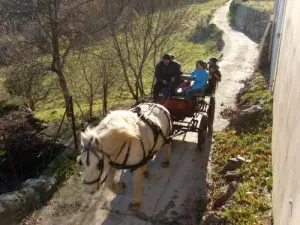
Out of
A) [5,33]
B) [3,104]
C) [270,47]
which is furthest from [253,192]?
[3,104]

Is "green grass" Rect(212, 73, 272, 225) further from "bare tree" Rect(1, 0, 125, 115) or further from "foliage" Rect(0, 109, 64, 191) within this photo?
"bare tree" Rect(1, 0, 125, 115)

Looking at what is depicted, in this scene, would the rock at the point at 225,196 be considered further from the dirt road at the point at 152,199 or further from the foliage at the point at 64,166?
the foliage at the point at 64,166

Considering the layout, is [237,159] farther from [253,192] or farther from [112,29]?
[112,29]

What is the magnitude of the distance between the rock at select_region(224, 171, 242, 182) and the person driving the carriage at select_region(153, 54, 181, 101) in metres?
2.65

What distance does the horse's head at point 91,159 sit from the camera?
4848 millimetres

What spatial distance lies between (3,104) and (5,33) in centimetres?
620

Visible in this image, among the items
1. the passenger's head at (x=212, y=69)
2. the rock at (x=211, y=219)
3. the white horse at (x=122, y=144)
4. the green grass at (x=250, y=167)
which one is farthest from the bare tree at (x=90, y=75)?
the rock at (x=211, y=219)

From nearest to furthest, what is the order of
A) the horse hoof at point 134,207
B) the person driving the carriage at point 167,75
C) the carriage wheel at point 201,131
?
1. the horse hoof at point 134,207
2. the carriage wheel at point 201,131
3. the person driving the carriage at point 167,75

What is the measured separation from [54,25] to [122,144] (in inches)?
251

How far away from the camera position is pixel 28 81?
1152 cm

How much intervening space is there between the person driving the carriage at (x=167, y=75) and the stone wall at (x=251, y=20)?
20.2 m

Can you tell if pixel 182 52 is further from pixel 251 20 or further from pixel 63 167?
pixel 63 167

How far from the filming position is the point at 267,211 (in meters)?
5.46

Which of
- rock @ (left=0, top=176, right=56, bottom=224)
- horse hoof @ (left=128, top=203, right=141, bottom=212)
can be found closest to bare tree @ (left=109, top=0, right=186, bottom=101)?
rock @ (left=0, top=176, right=56, bottom=224)
